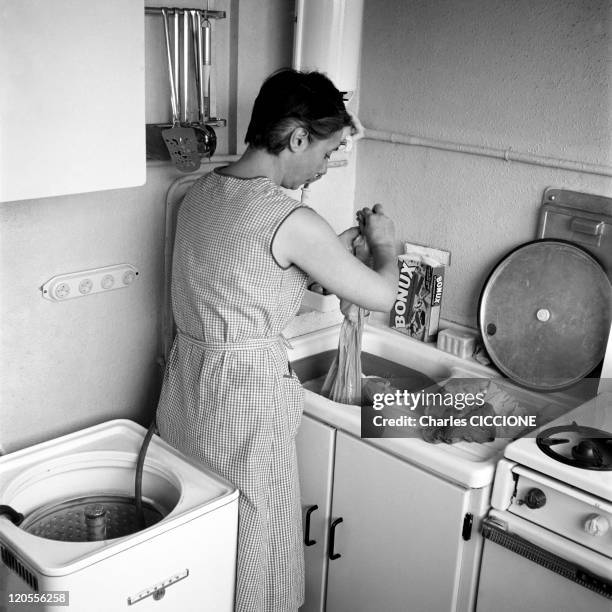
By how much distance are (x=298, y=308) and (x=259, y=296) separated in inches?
7.8

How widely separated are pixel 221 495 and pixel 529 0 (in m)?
1.31

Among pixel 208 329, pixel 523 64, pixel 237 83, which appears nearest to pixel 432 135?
pixel 523 64

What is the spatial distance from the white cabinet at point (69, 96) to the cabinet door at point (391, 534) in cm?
83

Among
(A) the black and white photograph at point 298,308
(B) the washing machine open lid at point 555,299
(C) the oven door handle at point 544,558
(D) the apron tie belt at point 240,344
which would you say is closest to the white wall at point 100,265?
(A) the black and white photograph at point 298,308

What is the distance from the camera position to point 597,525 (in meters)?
1.46

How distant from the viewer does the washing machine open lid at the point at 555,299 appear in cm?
186

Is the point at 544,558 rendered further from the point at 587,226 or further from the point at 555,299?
the point at 587,226

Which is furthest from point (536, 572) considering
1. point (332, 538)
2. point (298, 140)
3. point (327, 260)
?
point (298, 140)

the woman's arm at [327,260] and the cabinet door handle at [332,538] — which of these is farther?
the cabinet door handle at [332,538]

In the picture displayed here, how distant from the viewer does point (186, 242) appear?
1632 millimetres

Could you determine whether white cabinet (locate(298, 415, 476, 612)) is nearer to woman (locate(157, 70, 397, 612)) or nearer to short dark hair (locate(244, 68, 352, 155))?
woman (locate(157, 70, 397, 612))

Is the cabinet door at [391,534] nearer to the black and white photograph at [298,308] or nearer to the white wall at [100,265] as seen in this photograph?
the black and white photograph at [298,308]

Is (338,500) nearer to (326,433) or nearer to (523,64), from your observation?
(326,433)

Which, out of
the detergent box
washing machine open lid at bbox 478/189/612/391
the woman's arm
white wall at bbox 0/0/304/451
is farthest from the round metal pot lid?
white wall at bbox 0/0/304/451
